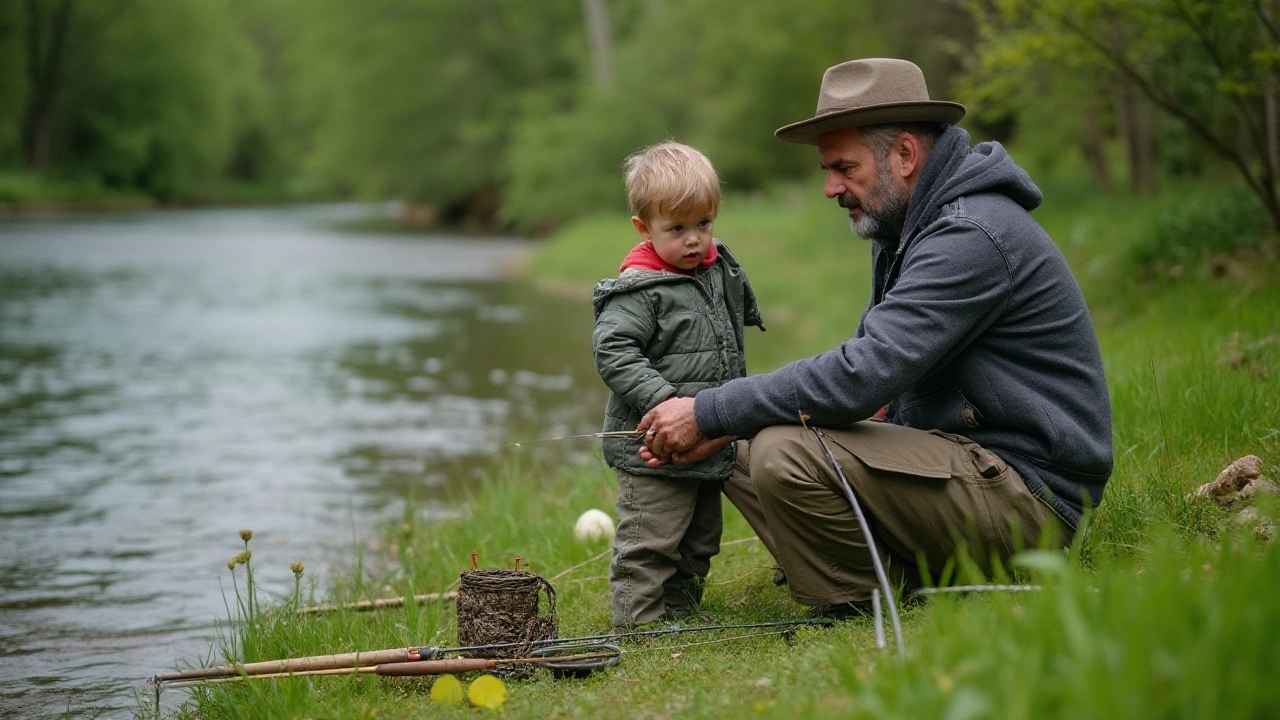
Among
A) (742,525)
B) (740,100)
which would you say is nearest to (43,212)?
(740,100)

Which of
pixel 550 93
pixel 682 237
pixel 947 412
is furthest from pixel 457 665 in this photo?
pixel 550 93

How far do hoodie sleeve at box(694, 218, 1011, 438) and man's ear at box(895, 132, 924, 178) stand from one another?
0.35m

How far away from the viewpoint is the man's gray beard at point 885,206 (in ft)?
12.1

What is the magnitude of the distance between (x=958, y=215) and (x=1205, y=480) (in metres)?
1.41

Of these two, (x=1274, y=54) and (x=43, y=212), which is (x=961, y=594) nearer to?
(x=1274, y=54)

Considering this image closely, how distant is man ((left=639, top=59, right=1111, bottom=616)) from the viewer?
329cm

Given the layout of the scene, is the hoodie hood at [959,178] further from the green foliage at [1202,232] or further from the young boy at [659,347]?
the green foliage at [1202,232]

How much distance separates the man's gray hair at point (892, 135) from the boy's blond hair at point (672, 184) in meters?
0.49

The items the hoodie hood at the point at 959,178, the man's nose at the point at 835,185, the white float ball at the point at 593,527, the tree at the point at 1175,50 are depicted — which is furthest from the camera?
the tree at the point at 1175,50

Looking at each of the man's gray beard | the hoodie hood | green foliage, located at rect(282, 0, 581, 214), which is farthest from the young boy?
green foliage, located at rect(282, 0, 581, 214)

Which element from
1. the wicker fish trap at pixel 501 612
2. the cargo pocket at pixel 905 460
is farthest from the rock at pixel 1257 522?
the wicker fish trap at pixel 501 612

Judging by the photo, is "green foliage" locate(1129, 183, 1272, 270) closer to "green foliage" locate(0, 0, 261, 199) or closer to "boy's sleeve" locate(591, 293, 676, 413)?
"boy's sleeve" locate(591, 293, 676, 413)

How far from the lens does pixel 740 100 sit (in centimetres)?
2730

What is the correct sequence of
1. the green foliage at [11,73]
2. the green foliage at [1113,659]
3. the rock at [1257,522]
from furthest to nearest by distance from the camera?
the green foliage at [11,73], the rock at [1257,522], the green foliage at [1113,659]
